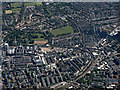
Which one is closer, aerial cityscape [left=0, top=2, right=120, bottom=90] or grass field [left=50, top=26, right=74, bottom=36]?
aerial cityscape [left=0, top=2, right=120, bottom=90]

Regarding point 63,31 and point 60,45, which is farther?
point 63,31

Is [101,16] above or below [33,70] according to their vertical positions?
above

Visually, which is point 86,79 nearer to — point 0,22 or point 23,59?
point 23,59

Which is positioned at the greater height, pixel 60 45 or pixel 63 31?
A: pixel 63 31

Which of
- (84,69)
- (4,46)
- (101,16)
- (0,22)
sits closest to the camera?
(84,69)

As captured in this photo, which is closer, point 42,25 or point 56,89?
point 56,89

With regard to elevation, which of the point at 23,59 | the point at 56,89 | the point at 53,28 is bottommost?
the point at 56,89

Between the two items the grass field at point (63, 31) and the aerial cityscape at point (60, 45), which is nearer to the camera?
the aerial cityscape at point (60, 45)

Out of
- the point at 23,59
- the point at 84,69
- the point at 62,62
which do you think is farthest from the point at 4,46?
the point at 84,69
